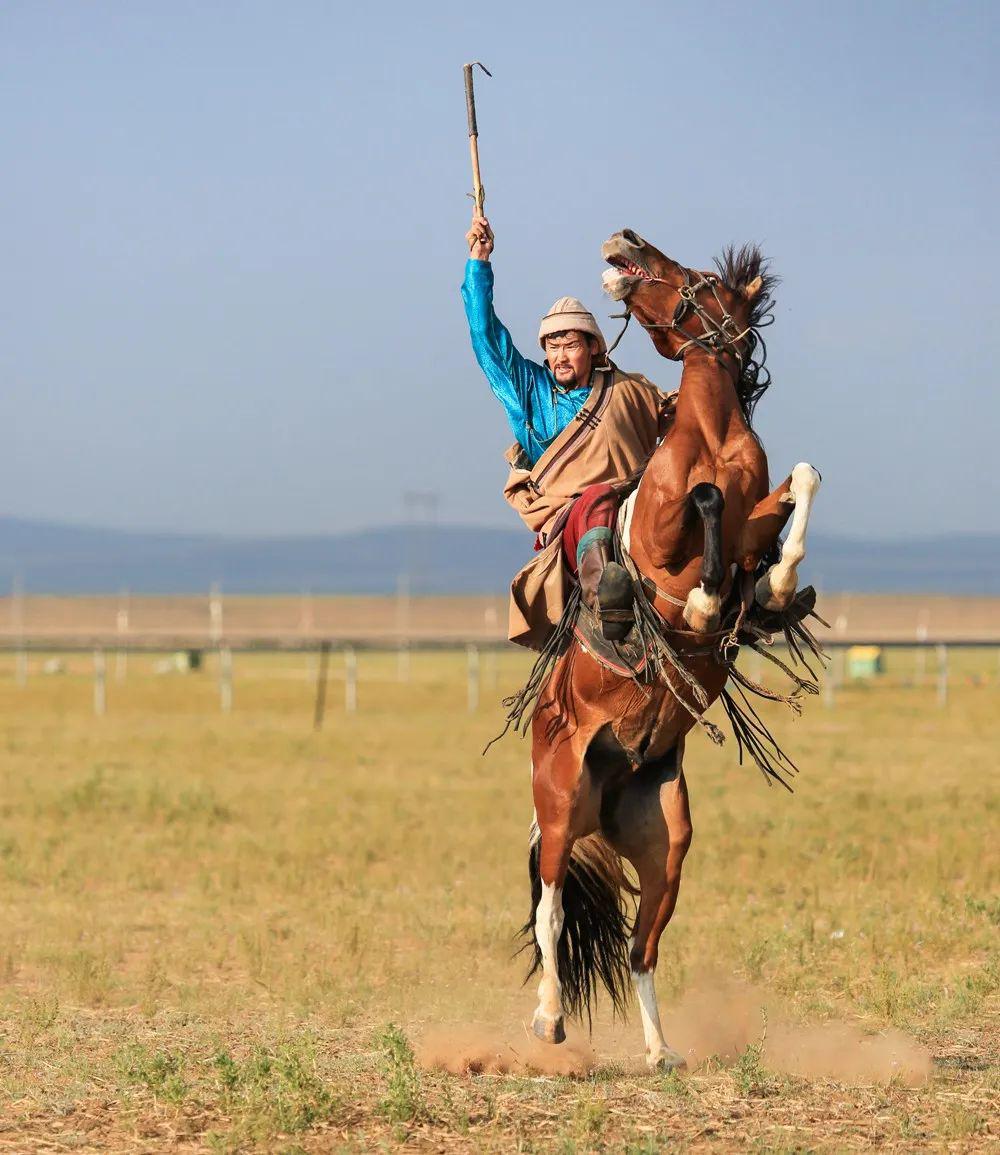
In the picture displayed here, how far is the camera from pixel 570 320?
777cm

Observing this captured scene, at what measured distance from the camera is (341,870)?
14570 mm

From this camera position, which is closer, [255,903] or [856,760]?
[255,903]

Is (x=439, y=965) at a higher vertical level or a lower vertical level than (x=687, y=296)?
lower

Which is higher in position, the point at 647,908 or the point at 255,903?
the point at 647,908

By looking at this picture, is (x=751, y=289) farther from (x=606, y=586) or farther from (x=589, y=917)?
(x=589, y=917)

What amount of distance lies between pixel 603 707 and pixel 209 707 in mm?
31869

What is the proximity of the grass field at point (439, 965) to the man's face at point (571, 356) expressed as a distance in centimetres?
290

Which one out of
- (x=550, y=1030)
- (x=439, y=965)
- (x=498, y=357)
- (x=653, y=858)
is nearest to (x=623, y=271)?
(x=498, y=357)

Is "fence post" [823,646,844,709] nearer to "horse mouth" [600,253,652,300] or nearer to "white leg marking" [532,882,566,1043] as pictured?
"white leg marking" [532,882,566,1043]

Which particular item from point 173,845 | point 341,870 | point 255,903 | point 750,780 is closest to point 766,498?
point 255,903

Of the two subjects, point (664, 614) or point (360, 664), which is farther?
point (360, 664)

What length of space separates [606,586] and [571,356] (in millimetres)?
1348

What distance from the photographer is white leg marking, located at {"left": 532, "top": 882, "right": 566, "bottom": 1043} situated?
283 inches

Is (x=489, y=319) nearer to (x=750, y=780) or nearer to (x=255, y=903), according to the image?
(x=255, y=903)
